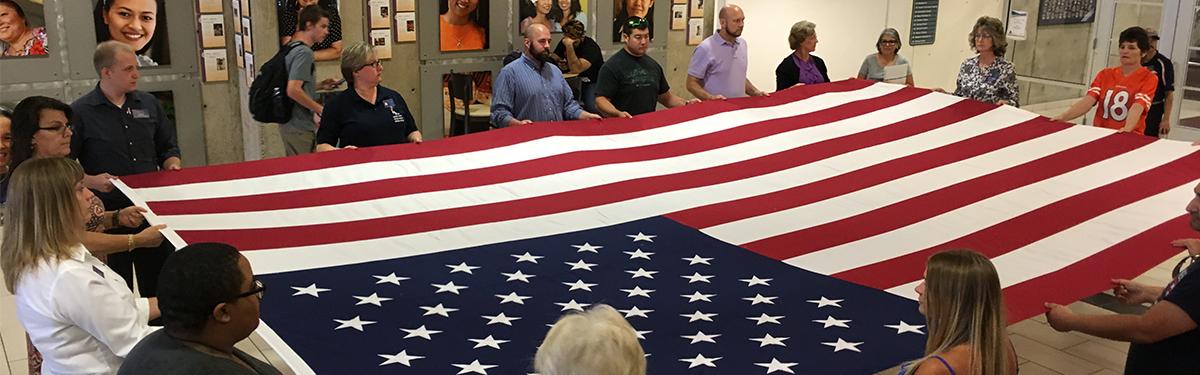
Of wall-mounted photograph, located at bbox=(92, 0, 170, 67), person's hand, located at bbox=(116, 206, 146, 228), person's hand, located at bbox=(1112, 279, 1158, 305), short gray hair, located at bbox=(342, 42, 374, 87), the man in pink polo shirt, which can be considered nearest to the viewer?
person's hand, located at bbox=(1112, 279, 1158, 305)

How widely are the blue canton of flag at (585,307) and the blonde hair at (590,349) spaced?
112 centimetres

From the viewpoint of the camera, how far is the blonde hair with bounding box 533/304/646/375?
6.68 feet

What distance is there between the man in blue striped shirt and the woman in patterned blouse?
103 inches

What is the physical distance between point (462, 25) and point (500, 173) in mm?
3983

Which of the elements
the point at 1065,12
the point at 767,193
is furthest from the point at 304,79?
the point at 1065,12

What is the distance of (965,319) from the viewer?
2529 mm

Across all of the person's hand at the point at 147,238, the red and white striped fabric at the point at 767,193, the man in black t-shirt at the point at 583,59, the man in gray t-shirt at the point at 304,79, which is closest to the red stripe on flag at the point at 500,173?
the red and white striped fabric at the point at 767,193

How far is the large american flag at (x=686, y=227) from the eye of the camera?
3.48 m

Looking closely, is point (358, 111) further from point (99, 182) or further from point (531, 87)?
point (99, 182)

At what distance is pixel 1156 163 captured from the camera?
19.0ft

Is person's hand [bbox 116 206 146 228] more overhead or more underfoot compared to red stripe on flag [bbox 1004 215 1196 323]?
more overhead

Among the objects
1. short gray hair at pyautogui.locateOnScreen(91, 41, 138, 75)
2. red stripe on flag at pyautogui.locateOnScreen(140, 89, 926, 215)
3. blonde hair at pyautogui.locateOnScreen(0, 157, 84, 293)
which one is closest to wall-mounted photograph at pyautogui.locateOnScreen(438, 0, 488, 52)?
red stripe on flag at pyautogui.locateOnScreen(140, 89, 926, 215)

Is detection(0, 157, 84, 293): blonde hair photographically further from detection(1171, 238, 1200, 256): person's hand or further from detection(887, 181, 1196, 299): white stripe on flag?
detection(1171, 238, 1200, 256): person's hand

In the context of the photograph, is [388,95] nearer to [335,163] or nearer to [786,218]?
A: [335,163]
